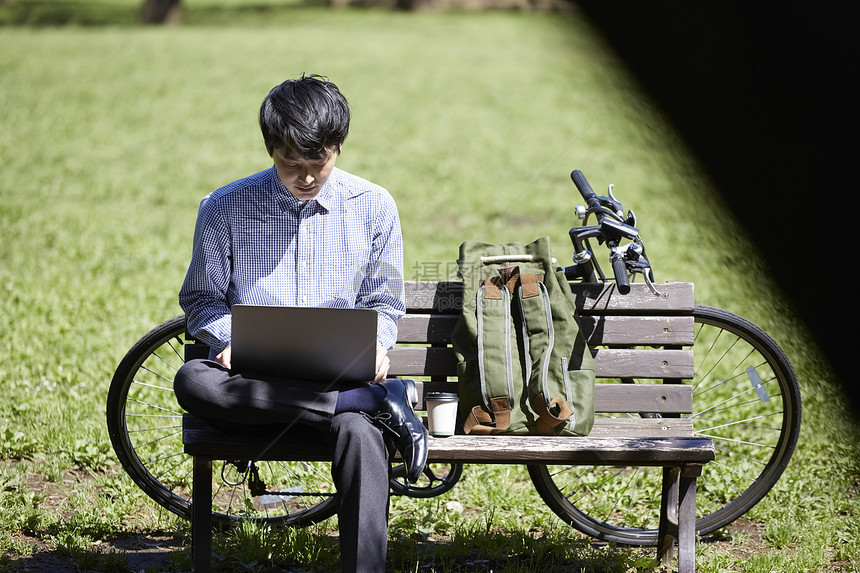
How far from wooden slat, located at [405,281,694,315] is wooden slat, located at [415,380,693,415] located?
0.29m

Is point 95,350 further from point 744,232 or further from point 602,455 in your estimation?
point 744,232

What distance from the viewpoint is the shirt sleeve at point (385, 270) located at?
10.6 feet

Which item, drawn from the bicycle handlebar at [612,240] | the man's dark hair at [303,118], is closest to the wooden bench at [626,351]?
the bicycle handlebar at [612,240]

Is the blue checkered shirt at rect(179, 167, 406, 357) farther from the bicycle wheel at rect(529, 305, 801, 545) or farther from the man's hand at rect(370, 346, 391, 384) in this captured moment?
the bicycle wheel at rect(529, 305, 801, 545)

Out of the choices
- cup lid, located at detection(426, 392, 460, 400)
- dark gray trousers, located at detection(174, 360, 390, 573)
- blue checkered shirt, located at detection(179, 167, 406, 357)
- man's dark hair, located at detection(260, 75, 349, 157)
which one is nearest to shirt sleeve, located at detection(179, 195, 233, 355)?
blue checkered shirt, located at detection(179, 167, 406, 357)

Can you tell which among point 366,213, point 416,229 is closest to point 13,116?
point 416,229

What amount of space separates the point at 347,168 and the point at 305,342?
24.0 feet

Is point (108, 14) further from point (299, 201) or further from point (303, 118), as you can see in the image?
point (303, 118)

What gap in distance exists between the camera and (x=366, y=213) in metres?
3.23

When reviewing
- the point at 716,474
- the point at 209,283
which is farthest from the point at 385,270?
the point at 716,474

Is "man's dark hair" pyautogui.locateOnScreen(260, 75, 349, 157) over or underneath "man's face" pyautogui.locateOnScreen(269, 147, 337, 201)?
over

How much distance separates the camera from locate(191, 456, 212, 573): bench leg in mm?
2924

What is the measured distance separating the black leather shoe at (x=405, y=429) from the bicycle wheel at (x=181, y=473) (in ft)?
1.64

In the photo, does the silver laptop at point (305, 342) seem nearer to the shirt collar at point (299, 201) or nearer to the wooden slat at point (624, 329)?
the shirt collar at point (299, 201)
